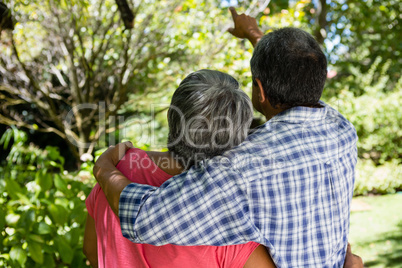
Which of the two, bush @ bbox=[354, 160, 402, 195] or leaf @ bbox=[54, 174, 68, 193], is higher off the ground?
leaf @ bbox=[54, 174, 68, 193]

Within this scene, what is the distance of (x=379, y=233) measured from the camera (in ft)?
16.8

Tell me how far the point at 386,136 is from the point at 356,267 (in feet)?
23.7

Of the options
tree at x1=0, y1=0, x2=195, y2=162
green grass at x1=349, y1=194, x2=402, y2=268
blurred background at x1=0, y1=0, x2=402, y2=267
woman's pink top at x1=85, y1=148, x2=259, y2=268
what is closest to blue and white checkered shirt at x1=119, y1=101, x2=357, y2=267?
woman's pink top at x1=85, y1=148, x2=259, y2=268

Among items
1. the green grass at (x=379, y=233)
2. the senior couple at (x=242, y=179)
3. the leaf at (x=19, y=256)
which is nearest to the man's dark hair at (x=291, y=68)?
the senior couple at (x=242, y=179)

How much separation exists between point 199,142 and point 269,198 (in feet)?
0.93

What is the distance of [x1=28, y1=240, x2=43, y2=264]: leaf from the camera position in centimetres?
166

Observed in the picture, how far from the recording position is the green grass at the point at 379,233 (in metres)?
4.41

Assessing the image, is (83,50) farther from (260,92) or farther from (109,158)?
(260,92)

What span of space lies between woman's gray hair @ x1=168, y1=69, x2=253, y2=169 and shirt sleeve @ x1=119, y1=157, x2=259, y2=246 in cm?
14

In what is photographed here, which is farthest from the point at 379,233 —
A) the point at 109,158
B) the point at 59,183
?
the point at 109,158

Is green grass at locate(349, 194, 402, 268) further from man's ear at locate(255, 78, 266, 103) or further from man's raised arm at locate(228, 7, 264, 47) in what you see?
man's ear at locate(255, 78, 266, 103)

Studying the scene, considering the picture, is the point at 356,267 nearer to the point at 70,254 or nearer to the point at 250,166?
the point at 250,166

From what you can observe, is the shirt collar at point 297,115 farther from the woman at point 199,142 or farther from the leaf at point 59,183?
the leaf at point 59,183

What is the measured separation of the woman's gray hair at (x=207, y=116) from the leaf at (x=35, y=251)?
97 centimetres
